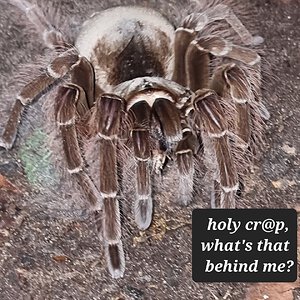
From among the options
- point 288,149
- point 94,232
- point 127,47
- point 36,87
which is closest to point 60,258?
point 94,232

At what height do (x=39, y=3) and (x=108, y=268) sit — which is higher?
(x=39, y=3)

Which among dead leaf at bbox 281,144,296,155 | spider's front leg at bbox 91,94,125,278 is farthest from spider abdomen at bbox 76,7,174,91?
dead leaf at bbox 281,144,296,155

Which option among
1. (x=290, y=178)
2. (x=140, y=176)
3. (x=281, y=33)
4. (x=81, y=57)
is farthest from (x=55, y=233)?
(x=281, y=33)

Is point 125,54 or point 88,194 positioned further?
point 125,54

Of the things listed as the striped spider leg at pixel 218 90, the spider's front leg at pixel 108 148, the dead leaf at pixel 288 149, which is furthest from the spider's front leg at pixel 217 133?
the dead leaf at pixel 288 149

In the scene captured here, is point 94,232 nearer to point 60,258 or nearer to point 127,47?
point 60,258

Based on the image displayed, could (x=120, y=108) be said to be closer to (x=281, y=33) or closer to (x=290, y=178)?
(x=290, y=178)

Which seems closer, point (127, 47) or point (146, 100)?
point (146, 100)
